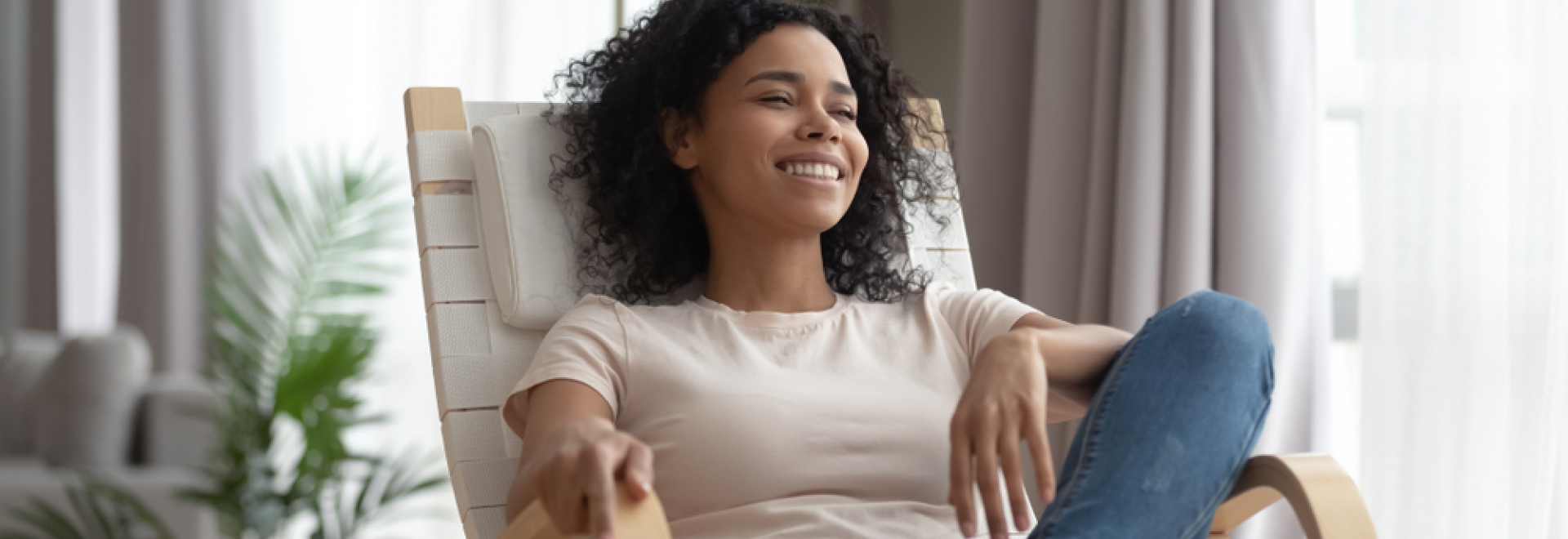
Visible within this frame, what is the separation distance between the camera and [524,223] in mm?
1337

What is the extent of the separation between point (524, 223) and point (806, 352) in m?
0.38

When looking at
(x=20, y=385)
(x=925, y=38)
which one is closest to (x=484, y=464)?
(x=925, y=38)

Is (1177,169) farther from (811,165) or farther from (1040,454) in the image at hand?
(1040,454)

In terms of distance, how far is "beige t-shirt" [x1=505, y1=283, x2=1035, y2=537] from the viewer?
3.51 feet

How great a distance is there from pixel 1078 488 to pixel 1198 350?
Answer: 15cm

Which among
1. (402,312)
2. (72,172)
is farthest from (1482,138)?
(72,172)

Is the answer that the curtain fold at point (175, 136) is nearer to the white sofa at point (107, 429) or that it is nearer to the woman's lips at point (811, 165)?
the white sofa at point (107, 429)

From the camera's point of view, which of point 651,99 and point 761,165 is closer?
point 761,165

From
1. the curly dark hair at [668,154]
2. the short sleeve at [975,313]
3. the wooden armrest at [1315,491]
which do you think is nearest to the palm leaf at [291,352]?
the curly dark hair at [668,154]

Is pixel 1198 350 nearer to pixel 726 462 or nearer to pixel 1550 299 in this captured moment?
pixel 726 462

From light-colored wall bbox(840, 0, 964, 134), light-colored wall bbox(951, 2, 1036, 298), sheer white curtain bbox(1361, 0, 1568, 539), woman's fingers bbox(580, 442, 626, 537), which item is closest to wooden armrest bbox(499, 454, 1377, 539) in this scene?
woman's fingers bbox(580, 442, 626, 537)

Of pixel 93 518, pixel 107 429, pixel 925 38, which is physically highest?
pixel 925 38

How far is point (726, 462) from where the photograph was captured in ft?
3.51

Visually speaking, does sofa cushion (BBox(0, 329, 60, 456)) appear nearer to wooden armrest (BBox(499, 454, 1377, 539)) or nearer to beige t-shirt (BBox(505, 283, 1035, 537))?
beige t-shirt (BBox(505, 283, 1035, 537))
